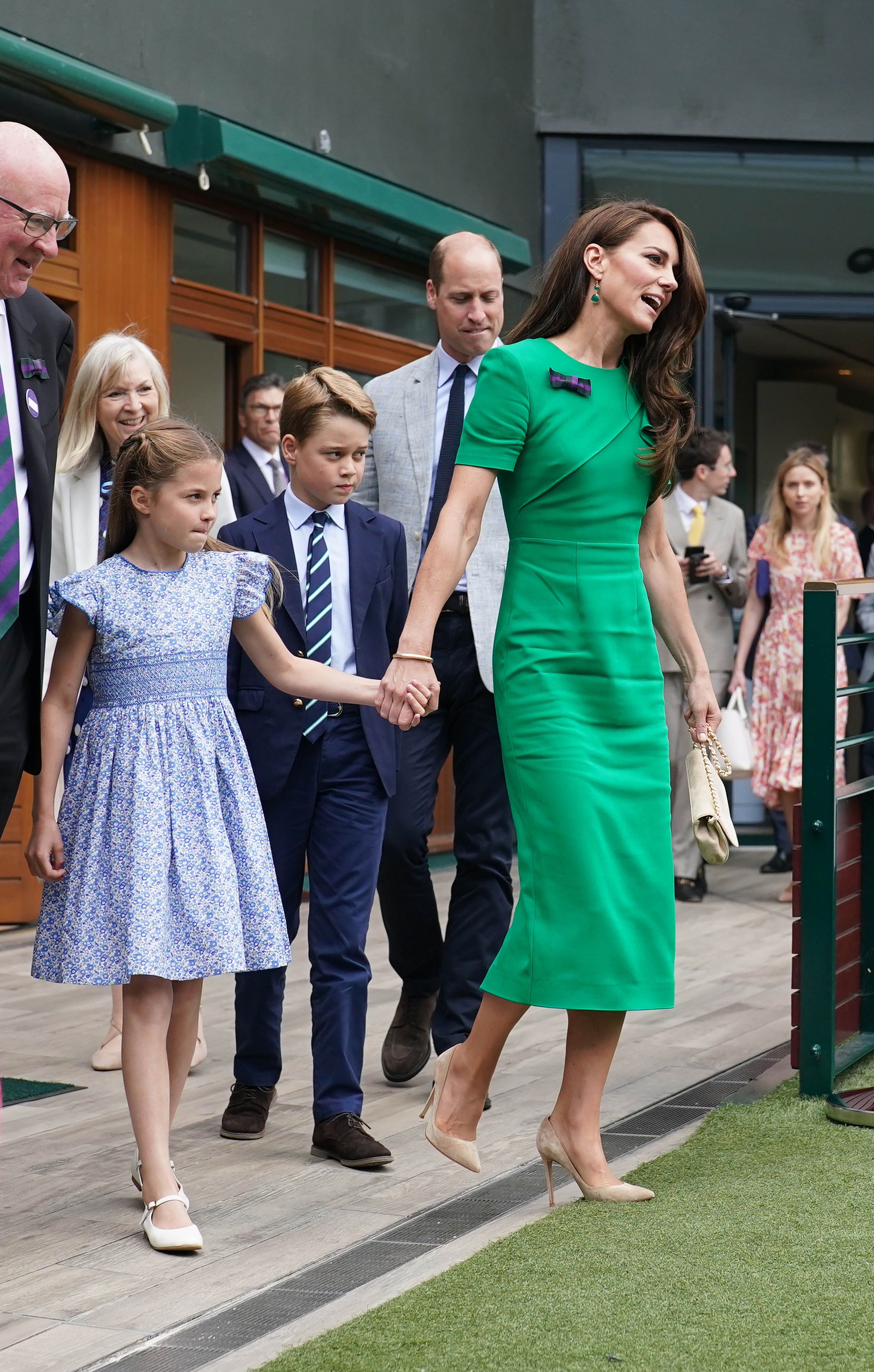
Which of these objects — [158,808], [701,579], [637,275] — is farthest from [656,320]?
[701,579]

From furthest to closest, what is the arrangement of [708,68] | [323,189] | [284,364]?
[708,68], [284,364], [323,189]

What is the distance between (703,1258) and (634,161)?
842cm

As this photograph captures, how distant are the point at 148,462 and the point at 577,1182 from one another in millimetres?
1633

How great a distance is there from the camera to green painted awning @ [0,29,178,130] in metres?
5.86

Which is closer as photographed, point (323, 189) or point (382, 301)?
point (323, 189)

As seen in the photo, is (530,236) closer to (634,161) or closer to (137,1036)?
(634,161)

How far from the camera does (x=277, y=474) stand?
711cm

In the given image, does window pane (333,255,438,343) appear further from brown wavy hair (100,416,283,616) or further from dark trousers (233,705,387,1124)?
brown wavy hair (100,416,283,616)

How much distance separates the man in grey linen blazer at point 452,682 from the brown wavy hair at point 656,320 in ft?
2.67

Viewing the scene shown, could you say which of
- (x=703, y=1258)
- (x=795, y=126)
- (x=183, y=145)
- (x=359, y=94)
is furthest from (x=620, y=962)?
(x=795, y=126)

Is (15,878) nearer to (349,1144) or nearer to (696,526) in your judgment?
(349,1144)

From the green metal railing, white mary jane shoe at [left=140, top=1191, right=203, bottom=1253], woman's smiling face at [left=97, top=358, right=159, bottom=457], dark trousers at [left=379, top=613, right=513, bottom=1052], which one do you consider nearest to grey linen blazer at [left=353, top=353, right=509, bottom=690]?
dark trousers at [left=379, top=613, right=513, bottom=1052]

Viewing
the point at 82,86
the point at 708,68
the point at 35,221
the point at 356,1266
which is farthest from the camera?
the point at 708,68

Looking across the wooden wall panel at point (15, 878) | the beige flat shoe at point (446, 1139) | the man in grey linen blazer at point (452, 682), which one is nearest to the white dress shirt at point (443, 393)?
the man in grey linen blazer at point (452, 682)
